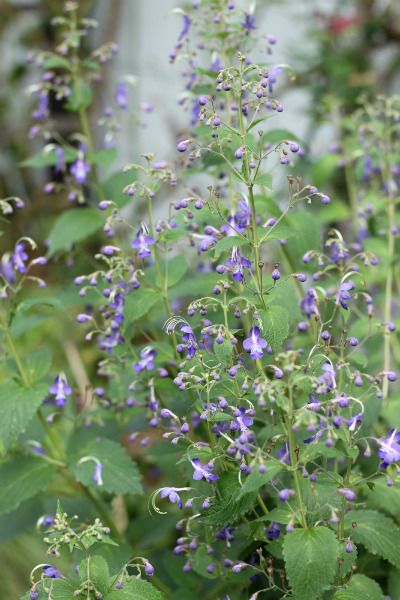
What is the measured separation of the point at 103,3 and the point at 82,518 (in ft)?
18.4

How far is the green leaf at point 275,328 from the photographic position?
1816 millimetres

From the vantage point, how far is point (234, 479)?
1.85 m

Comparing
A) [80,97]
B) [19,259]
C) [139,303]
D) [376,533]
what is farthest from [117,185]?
[376,533]

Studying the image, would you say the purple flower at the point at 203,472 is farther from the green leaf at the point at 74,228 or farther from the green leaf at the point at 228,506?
the green leaf at the point at 74,228

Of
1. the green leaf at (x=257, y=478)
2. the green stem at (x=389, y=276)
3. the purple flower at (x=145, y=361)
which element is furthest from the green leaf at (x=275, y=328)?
the green stem at (x=389, y=276)

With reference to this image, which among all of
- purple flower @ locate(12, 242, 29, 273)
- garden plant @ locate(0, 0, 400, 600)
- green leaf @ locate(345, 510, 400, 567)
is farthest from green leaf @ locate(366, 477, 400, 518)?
purple flower @ locate(12, 242, 29, 273)

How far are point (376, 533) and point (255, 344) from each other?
53 centimetres

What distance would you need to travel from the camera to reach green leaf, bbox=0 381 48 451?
2.14 m

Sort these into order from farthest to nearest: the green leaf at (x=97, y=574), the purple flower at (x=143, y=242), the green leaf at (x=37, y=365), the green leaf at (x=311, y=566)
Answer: the green leaf at (x=37, y=365)
the purple flower at (x=143, y=242)
the green leaf at (x=97, y=574)
the green leaf at (x=311, y=566)

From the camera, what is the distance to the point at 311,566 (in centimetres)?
164

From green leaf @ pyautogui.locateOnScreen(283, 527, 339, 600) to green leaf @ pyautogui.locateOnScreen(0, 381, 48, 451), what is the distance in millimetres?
764

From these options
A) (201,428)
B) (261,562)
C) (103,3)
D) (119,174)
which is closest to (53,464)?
(201,428)

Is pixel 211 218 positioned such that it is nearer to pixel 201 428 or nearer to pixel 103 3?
pixel 201 428

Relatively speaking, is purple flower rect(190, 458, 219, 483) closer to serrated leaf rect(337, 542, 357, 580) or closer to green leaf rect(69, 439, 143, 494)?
serrated leaf rect(337, 542, 357, 580)
